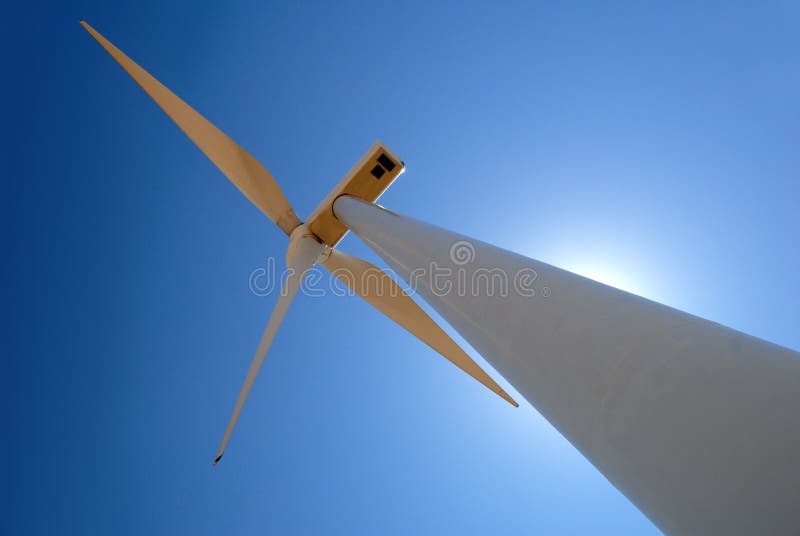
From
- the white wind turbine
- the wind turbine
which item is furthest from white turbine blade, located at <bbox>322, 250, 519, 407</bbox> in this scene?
the wind turbine

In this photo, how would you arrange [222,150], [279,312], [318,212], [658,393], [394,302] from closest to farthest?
[658,393] < [279,312] < [222,150] < [394,302] < [318,212]

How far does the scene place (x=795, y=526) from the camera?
1106 millimetres

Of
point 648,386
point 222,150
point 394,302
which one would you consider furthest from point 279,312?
point 648,386

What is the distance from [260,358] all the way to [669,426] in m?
6.53

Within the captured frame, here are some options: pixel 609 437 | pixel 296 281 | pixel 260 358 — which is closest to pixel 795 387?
pixel 609 437

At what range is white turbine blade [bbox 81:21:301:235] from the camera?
25.7ft

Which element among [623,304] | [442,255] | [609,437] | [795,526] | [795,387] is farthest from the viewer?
[442,255]

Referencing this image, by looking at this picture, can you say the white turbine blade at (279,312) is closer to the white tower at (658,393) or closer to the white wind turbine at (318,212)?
the white wind turbine at (318,212)

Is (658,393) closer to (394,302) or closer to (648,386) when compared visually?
(648,386)

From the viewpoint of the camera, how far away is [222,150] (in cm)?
852

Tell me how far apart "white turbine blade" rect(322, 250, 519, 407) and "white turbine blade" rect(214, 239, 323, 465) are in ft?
2.44

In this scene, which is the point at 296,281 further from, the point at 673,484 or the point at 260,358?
the point at 673,484

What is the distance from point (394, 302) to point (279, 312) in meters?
2.30

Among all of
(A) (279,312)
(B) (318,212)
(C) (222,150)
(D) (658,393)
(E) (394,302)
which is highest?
(B) (318,212)
